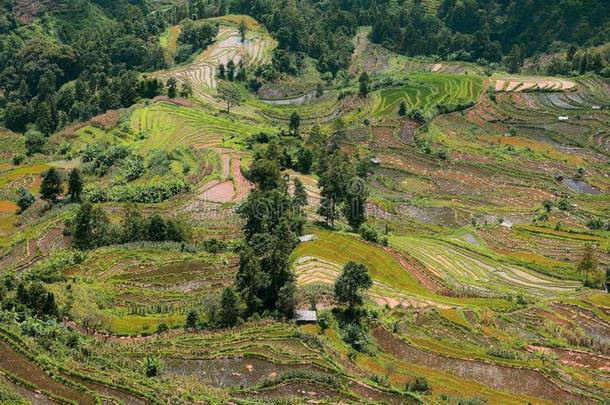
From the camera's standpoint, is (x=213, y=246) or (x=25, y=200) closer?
(x=213, y=246)

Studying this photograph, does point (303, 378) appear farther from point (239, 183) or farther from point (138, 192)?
point (239, 183)

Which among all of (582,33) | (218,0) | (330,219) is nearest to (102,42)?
(218,0)

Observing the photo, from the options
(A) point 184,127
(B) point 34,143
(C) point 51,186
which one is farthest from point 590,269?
(B) point 34,143

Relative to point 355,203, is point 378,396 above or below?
below

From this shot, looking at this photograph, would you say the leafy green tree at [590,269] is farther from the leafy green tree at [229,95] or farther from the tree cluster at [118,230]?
the leafy green tree at [229,95]

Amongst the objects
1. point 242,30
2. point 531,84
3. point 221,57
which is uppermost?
point 242,30

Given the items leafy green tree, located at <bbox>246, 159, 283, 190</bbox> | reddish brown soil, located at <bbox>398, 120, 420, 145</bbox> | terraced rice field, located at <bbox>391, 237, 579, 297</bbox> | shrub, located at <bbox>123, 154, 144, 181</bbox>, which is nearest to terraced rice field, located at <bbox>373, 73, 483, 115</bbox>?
reddish brown soil, located at <bbox>398, 120, 420, 145</bbox>
